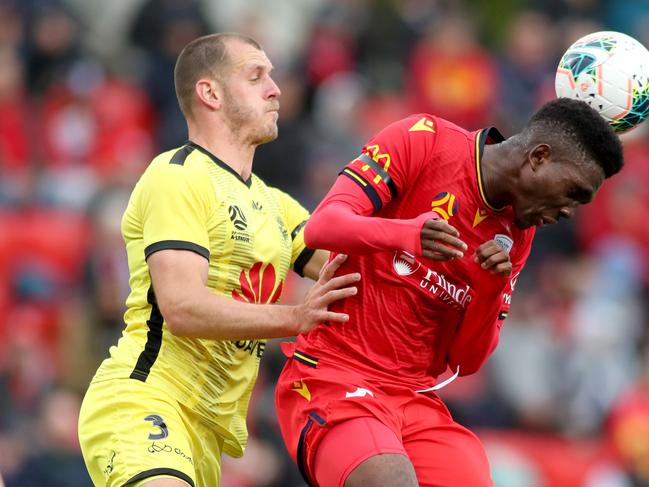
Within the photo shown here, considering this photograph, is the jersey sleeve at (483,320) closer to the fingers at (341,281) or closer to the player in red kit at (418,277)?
the player in red kit at (418,277)

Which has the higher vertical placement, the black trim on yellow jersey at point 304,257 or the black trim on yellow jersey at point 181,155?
the black trim on yellow jersey at point 181,155

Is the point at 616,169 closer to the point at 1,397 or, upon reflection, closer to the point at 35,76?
the point at 1,397

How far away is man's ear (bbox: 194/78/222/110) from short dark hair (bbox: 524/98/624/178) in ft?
5.31

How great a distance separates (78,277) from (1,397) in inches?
58.9

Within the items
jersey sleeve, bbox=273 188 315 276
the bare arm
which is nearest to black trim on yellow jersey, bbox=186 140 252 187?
jersey sleeve, bbox=273 188 315 276

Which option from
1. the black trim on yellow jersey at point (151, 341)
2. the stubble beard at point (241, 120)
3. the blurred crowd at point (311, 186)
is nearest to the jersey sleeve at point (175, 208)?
the black trim on yellow jersey at point (151, 341)

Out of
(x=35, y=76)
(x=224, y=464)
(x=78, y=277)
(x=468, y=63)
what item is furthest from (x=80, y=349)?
(x=468, y=63)

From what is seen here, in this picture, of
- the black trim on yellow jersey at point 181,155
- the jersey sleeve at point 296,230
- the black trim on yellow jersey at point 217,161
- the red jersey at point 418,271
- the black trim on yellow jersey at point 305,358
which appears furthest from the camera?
the jersey sleeve at point 296,230

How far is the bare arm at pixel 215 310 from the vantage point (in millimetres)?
5602

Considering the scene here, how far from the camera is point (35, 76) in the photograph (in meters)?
12.9

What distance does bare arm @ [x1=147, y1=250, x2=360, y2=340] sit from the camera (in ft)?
18.4

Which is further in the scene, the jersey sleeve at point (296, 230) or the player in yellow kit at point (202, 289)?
the jersey sleeve at point (296, 230)

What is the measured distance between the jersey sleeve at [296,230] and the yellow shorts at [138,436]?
1021 millimetres

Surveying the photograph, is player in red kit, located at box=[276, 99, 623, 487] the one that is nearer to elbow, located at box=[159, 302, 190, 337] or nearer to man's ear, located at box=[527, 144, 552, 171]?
man's ear, located at box=[527, 144, 552, 171]
